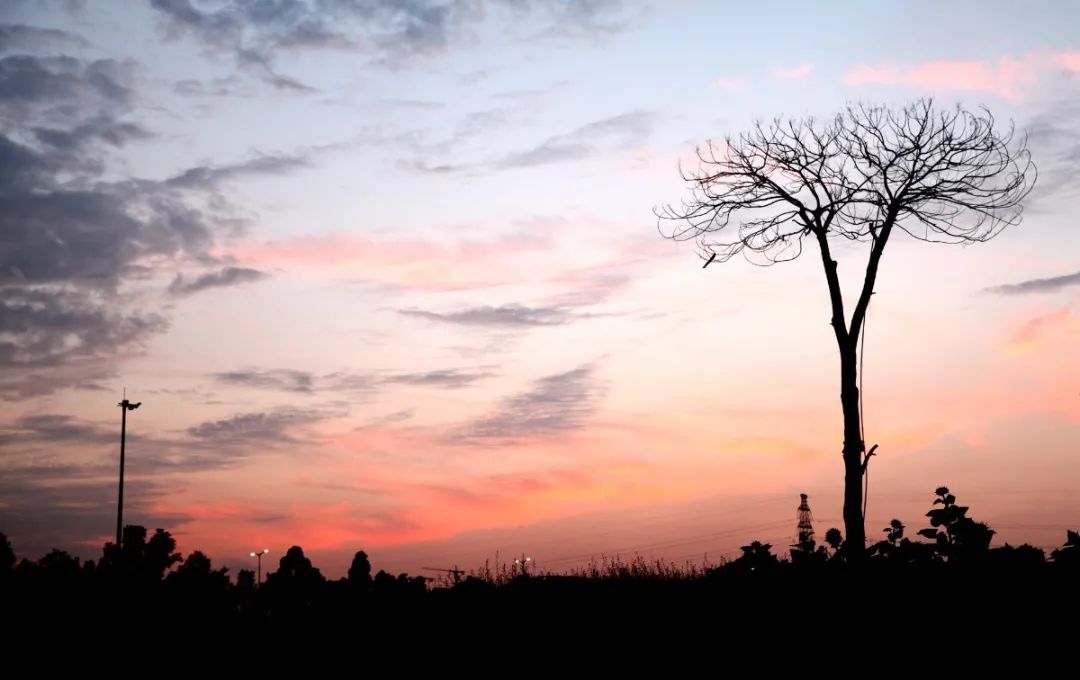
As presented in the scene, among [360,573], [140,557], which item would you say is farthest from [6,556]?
[360,573]

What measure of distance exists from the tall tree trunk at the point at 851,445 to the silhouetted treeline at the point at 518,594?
4.23 m

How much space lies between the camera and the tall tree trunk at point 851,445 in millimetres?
17547

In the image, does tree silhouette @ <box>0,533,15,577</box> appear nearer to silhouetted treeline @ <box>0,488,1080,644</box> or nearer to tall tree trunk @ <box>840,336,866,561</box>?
silhouetted treeline @ <box>0,488,1080,644</box>

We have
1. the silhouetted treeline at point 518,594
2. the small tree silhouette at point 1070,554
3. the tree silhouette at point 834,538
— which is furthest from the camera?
the tree silhouette at point 834,538

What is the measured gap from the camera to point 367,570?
442 inches

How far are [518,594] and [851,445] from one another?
25.5ft

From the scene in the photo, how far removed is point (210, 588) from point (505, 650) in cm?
297

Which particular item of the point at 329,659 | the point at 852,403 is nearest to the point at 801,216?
the point at 852,403

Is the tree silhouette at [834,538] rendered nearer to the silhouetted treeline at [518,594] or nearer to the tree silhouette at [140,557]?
the silhouetted treeline at [518,594]

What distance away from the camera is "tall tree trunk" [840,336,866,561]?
17547 millimetres

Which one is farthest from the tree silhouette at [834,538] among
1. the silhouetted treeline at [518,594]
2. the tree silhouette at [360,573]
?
the tree silhouette at [360,573]

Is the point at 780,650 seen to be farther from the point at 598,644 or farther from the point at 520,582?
the point at 520,582

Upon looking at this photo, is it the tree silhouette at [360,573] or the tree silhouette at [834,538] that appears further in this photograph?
the tree silhouette at [834,538]

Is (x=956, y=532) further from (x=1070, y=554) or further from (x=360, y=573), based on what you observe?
(x=360, y=573)
